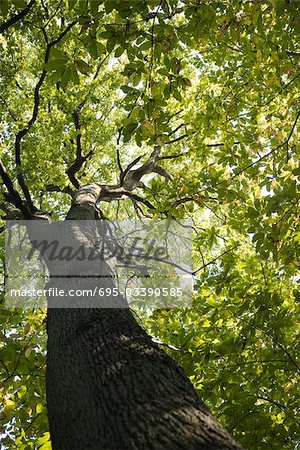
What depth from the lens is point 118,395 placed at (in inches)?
64.8

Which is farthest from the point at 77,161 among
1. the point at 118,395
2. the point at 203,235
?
the point at 118,395

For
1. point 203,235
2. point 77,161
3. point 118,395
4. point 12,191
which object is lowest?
point 118,395

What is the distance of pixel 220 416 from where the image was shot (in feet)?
11.5

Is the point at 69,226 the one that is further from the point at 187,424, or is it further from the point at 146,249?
the point at 187,424

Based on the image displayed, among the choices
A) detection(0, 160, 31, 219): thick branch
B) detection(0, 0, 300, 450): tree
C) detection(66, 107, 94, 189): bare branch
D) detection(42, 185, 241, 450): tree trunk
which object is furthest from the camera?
detection(66, 107, 94, 189): bare branch

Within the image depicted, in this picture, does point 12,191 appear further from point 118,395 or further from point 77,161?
point 118,395

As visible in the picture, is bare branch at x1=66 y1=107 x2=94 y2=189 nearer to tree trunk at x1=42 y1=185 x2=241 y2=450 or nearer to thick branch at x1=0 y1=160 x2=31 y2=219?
thick branch at x1=0 y1=160 x2=31 y2=219

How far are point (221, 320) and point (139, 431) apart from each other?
283 cm

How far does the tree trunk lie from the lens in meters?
1.39

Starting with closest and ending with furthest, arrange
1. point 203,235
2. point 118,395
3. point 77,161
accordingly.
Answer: point 118,395
point 203,235
point 77,161

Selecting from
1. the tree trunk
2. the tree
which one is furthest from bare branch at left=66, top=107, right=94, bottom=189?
the tree trunk

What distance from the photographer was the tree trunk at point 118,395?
1386 mm

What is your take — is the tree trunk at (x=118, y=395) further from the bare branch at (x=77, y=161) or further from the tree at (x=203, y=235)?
the bare branch at (x=77, y=161)

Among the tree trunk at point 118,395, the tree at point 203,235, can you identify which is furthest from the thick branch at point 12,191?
the tree trunk at point 118,395
